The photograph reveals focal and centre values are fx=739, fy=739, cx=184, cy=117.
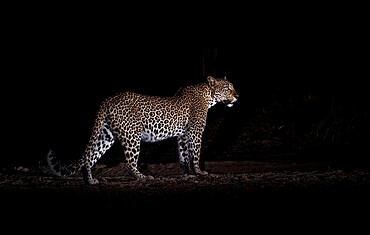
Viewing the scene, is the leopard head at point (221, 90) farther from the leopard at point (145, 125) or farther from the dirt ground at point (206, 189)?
the dirt ground at point (206, 189)

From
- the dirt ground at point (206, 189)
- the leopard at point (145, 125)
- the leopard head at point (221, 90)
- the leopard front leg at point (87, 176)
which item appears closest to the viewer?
the dirt ground at point (206, 189)

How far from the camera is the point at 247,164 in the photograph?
13648 mm

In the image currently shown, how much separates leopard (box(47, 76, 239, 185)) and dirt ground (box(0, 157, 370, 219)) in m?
0.32

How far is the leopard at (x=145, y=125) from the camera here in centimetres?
1165

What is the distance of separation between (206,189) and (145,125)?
7.76 feet

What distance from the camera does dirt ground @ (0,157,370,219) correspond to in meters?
8.42

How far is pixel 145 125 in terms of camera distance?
39.5 ft

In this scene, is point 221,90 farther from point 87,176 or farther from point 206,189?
point 206,189

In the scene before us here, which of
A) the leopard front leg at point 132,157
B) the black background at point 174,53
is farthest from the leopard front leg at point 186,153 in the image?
the black background at point 174,53

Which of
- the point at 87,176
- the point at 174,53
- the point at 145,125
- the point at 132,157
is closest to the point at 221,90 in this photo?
the point at 145,125

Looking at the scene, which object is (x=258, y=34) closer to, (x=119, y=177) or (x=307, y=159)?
(x=307, y=159)

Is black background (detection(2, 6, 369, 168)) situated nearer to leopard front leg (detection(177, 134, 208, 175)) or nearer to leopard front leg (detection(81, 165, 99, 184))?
leopard front leg (detection(177, 134, 208, 175))

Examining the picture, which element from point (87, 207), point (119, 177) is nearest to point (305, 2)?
point (119, 177)

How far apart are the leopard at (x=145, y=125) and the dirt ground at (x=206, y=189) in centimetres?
32
